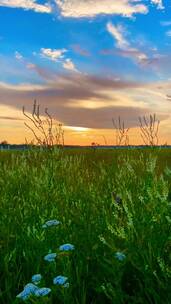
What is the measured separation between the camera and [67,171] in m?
9.37

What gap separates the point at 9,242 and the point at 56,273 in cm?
153

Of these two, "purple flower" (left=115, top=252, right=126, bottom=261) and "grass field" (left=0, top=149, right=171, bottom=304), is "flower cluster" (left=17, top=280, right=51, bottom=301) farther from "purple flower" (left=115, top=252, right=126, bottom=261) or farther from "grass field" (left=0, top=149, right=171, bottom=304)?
"purple flower" (left=115, top=252, right=126, bottom=261)

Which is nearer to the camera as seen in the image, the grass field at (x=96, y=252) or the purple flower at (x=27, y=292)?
the purple flower at (x=27, y=292)

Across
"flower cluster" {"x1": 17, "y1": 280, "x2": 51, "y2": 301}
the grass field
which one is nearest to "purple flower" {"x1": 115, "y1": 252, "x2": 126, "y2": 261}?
the grass field

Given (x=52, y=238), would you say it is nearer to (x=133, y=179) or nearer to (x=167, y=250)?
(x=167, y=250)

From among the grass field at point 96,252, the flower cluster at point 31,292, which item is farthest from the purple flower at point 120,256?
the flower cluster at point 31,292

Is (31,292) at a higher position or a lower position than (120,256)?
lower

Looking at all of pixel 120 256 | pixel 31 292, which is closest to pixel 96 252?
pixel 120 256

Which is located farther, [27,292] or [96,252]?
[96,252]

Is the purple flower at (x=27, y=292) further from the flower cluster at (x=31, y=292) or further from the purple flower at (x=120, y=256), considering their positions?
the purple flower at (x=120, y=256)

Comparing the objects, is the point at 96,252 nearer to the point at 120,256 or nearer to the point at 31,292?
the point at 120,256

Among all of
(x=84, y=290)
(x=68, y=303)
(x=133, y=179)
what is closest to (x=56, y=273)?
(x=84, y=290)

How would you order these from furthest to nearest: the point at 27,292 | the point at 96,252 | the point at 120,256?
the point at 96,252
the point at 120,256
the point at 27,292

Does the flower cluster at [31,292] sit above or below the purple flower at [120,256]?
below
